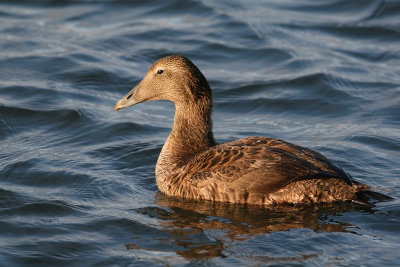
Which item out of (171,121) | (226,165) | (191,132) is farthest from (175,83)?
(171,121)

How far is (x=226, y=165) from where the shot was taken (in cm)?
734

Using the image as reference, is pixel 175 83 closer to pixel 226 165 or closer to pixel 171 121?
pixel 226 165

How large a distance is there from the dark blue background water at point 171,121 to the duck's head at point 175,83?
1014 mm

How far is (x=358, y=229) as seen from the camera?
6855mm

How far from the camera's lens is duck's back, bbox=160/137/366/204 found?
7102mm

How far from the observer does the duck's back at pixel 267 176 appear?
710cm

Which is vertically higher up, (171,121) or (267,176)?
(171,121)

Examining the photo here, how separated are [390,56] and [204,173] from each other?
7.31 meters

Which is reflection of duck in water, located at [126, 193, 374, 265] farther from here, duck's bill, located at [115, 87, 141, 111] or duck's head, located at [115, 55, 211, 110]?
duck's bill, located at [115, 87, 141, 111]

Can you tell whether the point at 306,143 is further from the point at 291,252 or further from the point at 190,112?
the point at 291,252

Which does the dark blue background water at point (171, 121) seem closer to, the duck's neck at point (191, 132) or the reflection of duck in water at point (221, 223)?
the reflection of duck in water at point (221, 223)

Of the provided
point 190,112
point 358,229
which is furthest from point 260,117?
point 358,229

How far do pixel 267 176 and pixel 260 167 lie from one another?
119mm

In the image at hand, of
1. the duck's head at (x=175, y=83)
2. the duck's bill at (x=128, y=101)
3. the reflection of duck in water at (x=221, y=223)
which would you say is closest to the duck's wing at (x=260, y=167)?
the reflection of duck in water at (x=221, y=223)
